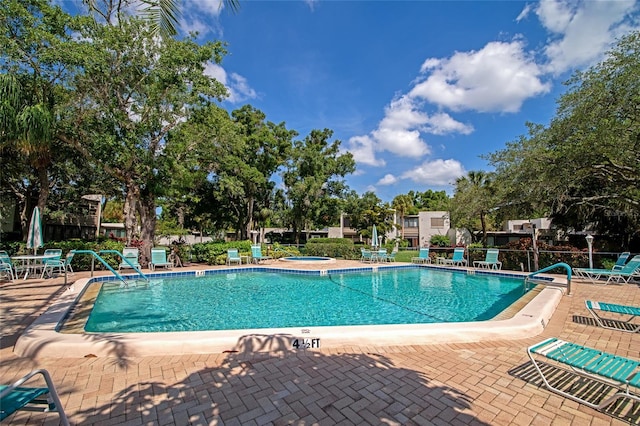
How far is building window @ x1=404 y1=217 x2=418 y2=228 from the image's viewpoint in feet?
137

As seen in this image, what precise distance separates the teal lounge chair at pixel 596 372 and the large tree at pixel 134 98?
14494 mm

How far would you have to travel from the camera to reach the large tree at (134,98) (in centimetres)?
1227

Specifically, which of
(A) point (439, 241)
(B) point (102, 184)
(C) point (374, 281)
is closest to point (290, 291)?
(C) point (374, 281)

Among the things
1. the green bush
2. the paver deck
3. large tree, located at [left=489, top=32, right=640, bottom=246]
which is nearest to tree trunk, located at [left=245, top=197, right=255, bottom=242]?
the green bush

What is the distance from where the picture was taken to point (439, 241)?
3569 cm

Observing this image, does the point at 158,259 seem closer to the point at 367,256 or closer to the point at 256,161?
the point at 367,256

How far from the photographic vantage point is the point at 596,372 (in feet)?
8.95

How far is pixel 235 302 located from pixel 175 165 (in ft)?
26.5

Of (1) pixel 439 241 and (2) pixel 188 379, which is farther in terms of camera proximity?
(1) pixel 439 241

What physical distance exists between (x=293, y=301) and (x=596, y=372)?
22.9 ft

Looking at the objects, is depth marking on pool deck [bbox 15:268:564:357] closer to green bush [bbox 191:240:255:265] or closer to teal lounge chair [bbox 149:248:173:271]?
teal lounge chair [bbox 149:248:173:271]

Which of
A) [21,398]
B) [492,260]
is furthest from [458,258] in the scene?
[21,398]

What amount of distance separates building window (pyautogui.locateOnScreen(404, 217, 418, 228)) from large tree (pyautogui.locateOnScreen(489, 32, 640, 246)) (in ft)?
82.9

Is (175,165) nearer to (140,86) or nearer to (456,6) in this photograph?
(140,86)
